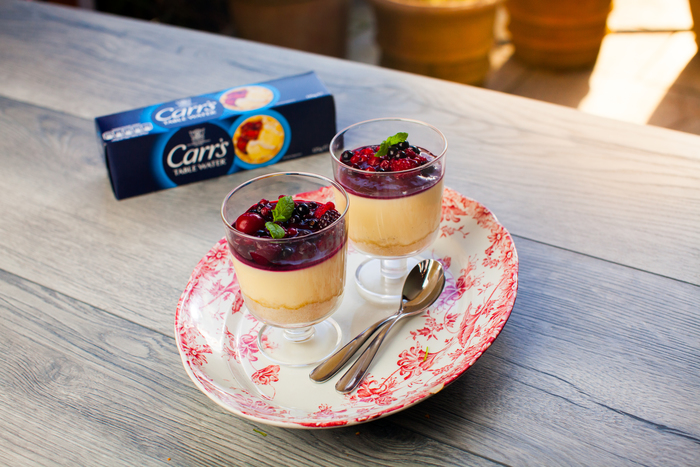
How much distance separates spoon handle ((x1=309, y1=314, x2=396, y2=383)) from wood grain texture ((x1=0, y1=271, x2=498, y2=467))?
0.07m

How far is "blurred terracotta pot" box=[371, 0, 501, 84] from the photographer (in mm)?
2506

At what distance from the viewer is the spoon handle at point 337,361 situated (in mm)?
738

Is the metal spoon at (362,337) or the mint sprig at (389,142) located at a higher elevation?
the mint sprig at (389,142)

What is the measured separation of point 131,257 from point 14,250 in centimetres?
23

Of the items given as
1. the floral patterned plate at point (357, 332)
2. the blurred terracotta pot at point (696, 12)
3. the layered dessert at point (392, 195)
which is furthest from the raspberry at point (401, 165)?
the blurred terracotta pot at point (696, 12)

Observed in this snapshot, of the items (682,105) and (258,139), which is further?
(682,105)

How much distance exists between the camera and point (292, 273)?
712 millimetres

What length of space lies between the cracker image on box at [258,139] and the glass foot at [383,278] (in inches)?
15.3

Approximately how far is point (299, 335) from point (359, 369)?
12 centimetres

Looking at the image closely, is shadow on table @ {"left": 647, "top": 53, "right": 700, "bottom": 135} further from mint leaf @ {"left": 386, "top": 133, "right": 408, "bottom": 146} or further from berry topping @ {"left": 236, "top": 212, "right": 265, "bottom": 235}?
berry topping @ {"left": 236, "top": 212, "right": 265, "bottom": 235}

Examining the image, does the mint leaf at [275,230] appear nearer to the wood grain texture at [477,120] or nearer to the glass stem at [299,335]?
the glass stem at [299,335]

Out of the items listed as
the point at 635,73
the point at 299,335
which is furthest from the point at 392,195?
the point at 635,73

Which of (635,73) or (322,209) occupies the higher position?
(322,209)

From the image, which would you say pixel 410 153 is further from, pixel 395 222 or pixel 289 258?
pixel 289 258
